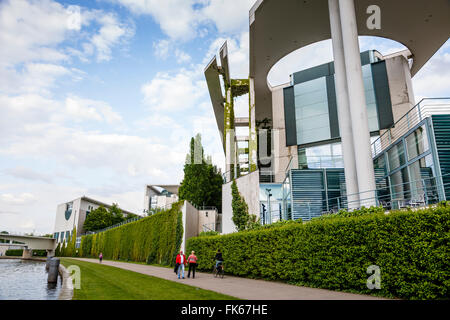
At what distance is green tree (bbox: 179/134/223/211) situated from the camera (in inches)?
1329

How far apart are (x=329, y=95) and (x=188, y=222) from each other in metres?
15.5

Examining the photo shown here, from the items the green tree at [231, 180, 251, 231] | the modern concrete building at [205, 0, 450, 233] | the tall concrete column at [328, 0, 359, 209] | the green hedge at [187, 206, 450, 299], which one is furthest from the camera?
the green tree at [231, 180, 251, 231]

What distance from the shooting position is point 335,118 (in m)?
22.4

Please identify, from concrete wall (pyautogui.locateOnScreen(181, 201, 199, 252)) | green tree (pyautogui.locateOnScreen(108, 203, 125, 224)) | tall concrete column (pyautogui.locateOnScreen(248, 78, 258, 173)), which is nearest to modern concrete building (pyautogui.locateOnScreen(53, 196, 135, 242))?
green tree (pyautogui.locateOnScreen(108, 203, 125, 224))

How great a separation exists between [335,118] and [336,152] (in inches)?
109

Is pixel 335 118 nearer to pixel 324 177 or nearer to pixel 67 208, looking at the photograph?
pixel 324 177

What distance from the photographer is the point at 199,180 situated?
34438mm

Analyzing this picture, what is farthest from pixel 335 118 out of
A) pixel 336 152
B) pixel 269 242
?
pixel 269 242

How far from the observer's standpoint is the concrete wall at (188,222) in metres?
23.1

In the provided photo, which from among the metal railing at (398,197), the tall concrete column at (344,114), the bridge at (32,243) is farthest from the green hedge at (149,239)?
the bridge at (32,243)

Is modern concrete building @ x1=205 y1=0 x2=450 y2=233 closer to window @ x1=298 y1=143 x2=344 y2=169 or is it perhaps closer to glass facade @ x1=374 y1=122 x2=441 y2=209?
window @ x1=298 y1=143 x2=344 y2=169

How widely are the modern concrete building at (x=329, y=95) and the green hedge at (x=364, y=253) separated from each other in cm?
452

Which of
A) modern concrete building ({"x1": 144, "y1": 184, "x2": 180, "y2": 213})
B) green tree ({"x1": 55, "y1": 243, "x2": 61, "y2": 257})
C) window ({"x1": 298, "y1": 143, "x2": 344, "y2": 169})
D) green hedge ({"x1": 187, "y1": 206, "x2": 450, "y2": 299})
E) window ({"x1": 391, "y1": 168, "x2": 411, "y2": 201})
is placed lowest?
green tree ({"x1": 55, "y1": 243, "x2": 61, "y2": 257})

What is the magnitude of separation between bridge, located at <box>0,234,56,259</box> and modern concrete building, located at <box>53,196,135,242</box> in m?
2.32
